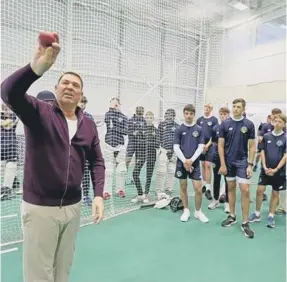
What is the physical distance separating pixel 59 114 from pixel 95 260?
159 centimetres

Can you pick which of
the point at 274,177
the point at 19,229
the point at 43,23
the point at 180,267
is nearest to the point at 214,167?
the point at 274,177

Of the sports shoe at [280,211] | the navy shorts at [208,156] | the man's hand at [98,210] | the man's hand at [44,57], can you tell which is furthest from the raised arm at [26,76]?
the sports shoe at [280,211]

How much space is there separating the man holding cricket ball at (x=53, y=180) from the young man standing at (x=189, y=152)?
2227 millimetres

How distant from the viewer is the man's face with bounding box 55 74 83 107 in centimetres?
134

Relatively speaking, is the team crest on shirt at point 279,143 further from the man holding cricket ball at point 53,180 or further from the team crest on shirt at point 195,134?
the man holding cricket ball at point 53,180

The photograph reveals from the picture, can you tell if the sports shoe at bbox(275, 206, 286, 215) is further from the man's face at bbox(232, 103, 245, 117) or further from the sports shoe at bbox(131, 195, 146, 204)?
the sports shoe at bbox(131, 195, 146, 204)

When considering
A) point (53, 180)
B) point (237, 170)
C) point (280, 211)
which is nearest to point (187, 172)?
point (237, 170)

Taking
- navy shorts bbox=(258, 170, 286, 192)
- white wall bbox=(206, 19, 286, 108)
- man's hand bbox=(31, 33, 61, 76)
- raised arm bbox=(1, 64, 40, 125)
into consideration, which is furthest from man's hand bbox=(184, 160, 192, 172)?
white wall bbox=(206, 19, 286, 108)

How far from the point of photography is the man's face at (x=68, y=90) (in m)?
1.34

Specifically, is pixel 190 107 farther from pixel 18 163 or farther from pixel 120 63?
pixel 120 63

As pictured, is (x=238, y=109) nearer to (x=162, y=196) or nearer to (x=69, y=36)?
(x=162, y=196)

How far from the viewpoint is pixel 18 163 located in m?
4.10

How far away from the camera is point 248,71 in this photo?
8.42m

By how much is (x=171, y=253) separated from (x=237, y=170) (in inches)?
47.3
